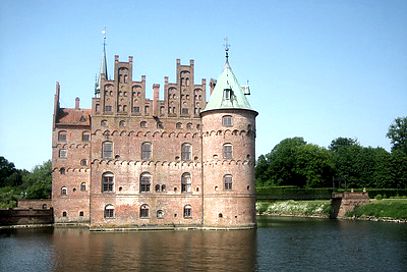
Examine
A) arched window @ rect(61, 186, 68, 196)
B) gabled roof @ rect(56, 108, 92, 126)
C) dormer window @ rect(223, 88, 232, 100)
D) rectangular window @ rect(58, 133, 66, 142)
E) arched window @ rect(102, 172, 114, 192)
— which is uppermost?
dormer window @ rect(223, 88, 232, 100)

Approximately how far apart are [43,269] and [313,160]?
6977cm

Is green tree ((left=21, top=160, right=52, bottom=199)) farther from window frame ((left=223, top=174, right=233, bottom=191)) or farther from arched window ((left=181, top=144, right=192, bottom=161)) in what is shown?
window frame ((left=223, top=174, right=233, bottom=191))

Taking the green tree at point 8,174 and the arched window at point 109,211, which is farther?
the green tree at point 8,174

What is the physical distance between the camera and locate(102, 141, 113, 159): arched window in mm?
43781

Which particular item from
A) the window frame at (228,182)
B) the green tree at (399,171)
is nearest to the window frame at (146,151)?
the window frame at (228,182)

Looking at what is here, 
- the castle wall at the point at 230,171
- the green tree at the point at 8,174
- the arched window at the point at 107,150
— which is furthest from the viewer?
the green tree at the point at 8,174

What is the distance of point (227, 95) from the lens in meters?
44.0

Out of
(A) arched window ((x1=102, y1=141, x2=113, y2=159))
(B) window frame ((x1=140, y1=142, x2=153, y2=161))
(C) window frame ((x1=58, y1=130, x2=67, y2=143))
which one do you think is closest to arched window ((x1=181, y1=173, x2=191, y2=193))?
(B) window frame ((x1=140, y1=142, x2=153, y2=161))

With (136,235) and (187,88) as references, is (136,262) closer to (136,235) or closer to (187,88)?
(136,235)

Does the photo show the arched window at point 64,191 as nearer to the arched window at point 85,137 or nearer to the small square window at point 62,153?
the small square window at point 62,153

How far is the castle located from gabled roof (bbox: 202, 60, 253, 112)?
10cm

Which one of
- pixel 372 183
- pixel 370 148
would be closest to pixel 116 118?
pixel 372 183

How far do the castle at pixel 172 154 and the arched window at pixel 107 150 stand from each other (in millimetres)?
94

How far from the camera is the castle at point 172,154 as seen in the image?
43250 mm
